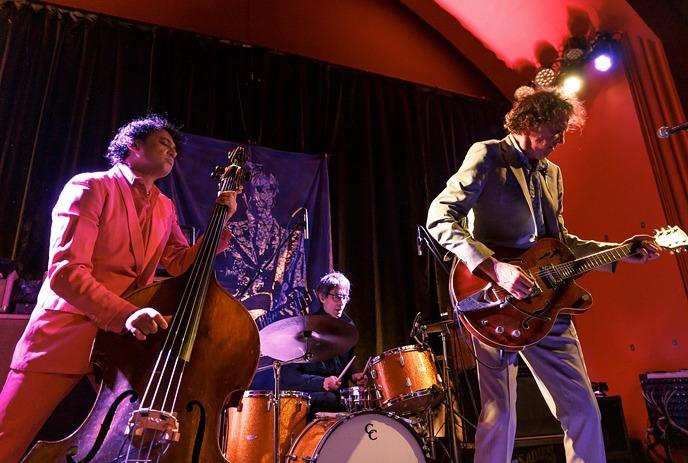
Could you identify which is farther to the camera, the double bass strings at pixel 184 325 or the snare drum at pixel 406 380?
the snare drum at pixel 406 380

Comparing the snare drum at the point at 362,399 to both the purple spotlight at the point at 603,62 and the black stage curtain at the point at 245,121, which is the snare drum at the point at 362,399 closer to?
the black stage curtain at the point at 245,121

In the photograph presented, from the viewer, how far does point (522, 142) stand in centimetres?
273

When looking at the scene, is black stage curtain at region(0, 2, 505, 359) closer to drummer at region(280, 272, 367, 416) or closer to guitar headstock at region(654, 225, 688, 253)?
drummer at region(280, 272, 367, 416)

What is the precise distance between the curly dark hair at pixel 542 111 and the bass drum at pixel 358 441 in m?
2.13

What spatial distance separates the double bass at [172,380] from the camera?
57.6 inches

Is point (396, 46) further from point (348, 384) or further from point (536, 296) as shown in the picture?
point (536, 296)

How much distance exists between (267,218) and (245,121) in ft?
3.86

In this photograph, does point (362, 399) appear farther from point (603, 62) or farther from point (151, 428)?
point (603, 62)

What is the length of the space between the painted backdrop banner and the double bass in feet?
8.79

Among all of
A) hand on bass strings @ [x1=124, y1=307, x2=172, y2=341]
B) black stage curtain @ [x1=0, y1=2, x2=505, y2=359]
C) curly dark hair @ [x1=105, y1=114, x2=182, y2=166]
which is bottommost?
hand on bass strings @ [x1=124, y1=307, x2=172, y2=341]

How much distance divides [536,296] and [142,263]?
184 centimetres

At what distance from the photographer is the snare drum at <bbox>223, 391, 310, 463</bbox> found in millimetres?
3545

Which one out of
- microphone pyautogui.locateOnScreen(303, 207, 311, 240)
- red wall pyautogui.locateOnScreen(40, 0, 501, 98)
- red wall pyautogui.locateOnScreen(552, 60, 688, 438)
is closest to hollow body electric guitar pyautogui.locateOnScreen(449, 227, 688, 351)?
red wall pyautogui.locateOnScreen(552, 60, 688, 438)

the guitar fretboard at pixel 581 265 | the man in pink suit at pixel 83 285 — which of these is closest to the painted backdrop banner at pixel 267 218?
the man in pink suit at pixel 83 285
